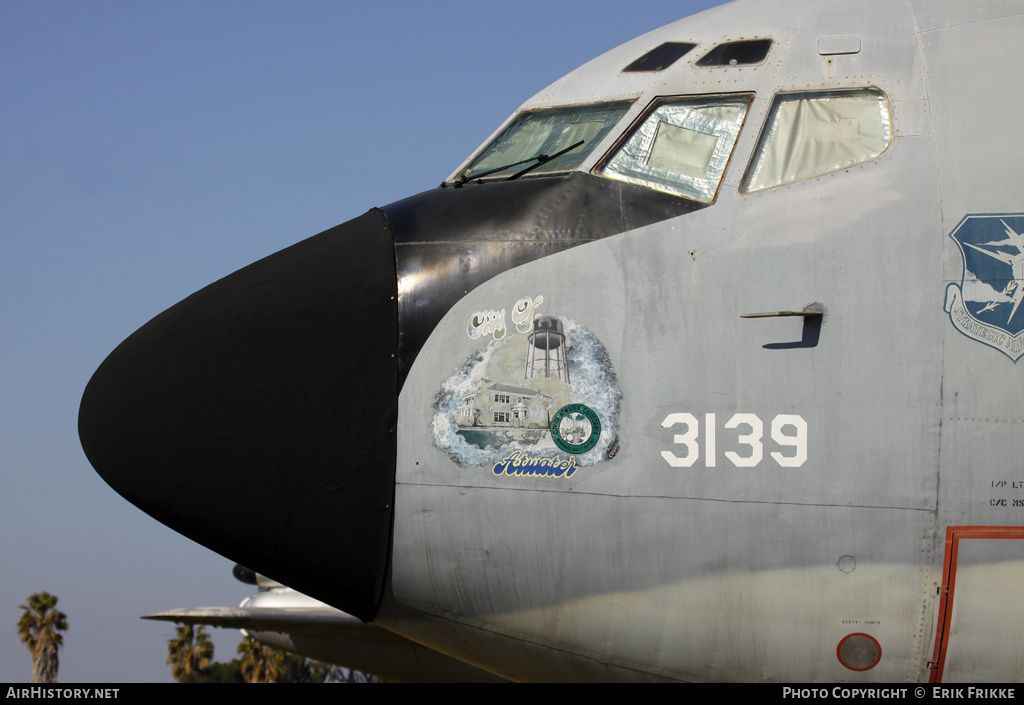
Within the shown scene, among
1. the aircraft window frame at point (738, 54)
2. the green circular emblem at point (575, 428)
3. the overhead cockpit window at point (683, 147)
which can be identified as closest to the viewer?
the green circular emblem at point (575, 428)

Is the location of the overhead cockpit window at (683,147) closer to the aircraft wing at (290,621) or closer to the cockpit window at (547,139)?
the cockpit window at (547,139)

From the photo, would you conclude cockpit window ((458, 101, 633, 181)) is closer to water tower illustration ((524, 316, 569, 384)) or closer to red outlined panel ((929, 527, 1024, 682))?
water tower illustration ((524, 316, 569, 384))

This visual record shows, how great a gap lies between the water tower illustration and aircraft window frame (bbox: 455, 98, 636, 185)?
0.97 meters

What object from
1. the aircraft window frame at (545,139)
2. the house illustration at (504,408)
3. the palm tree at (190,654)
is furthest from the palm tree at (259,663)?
the house illustration at (504,408)

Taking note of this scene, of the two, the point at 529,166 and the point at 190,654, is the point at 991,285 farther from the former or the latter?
the point at 190,654

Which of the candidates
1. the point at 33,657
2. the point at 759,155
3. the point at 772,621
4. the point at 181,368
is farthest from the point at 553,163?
the point at 33,657

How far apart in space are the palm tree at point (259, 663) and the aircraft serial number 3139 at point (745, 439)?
34.9 m

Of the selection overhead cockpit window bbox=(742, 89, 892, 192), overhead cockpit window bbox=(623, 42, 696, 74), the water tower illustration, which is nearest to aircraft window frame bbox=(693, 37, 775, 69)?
overhead cockpit window bbox=(623, 42, 696, 74)

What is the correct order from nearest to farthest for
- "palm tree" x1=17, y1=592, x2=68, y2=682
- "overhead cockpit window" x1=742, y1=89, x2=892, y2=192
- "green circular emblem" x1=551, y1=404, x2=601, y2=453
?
1. "green circular emblem" x1=551, y1=404, x2=601, y2=453
2. "overhead cockpit window" x1=742, y1=89, x2=892, y2=192
3. "palm tree" x1=17, y1=592, x2=68, y2=682

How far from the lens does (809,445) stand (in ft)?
16.6

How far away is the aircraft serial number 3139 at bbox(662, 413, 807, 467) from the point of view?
5082mm

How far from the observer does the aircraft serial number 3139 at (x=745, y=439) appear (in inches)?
200

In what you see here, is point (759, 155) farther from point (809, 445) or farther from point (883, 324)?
point (809, 445)

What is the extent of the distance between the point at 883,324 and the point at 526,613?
86.0 inches
